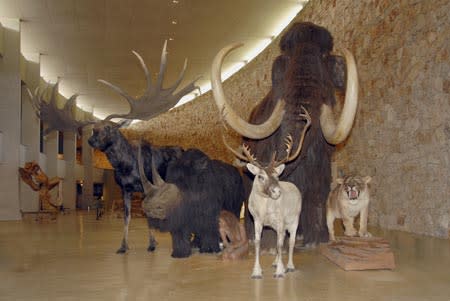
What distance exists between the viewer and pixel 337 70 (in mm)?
5371

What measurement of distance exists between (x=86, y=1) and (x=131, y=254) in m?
6.79

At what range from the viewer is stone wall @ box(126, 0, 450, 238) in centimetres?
623

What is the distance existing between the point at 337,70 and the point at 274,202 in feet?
6.72

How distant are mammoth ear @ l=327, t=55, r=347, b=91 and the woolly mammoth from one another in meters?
0.07

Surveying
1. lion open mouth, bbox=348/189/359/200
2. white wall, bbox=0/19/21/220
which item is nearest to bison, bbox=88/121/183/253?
lion open mouth, bbox=348/189/359/200

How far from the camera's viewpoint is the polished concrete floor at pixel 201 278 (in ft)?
10.7

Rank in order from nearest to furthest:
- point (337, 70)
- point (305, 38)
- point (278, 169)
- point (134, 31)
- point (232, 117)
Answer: point (278, 169), point (232, 117), point (305, 38), point (337, 70), point (134, 31)

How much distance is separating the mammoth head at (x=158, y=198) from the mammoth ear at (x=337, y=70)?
2063 mm

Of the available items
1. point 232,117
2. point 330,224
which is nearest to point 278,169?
point 232,117

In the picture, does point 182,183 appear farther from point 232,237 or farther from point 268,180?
point 268,180

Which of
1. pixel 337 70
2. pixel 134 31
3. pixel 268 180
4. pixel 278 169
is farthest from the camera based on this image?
pixel 134 31

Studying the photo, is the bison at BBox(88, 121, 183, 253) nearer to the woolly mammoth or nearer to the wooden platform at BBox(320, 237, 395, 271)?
the woolly mammoth

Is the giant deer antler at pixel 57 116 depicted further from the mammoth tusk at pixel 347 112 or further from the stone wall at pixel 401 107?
the stone wall at pixel 401 107

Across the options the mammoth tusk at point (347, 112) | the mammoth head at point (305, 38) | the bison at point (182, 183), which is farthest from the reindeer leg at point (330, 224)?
the mammoth head at point (305, 38)
